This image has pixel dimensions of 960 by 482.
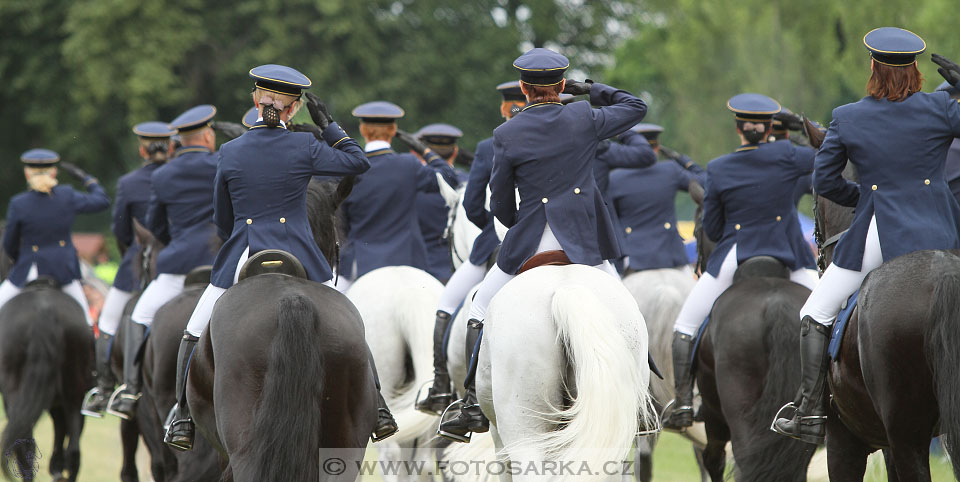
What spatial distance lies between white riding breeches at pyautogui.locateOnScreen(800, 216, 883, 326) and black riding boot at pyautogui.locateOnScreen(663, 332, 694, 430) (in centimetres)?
217

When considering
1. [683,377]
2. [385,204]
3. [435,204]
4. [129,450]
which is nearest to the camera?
[683,377]

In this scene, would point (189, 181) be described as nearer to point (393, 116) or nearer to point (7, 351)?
point (393, 116)

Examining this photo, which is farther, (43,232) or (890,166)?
(43,232)

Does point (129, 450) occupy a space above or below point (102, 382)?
below

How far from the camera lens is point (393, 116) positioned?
9.66 metres

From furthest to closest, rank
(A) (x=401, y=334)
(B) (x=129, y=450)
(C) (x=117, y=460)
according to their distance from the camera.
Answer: (C) (x=117, y=460)
(B) (x=129, y=450)
(A) (x=401, y=334)

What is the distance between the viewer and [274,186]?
6.44 meters

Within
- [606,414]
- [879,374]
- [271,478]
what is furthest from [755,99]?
[271,478]

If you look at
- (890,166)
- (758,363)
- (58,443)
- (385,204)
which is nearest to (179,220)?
(385,204)

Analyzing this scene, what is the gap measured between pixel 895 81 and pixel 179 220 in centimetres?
531

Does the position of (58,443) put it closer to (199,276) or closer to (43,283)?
(43,283)

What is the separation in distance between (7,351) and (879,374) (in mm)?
8430

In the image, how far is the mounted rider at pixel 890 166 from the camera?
19.4ft

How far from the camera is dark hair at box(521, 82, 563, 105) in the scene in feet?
20.4
